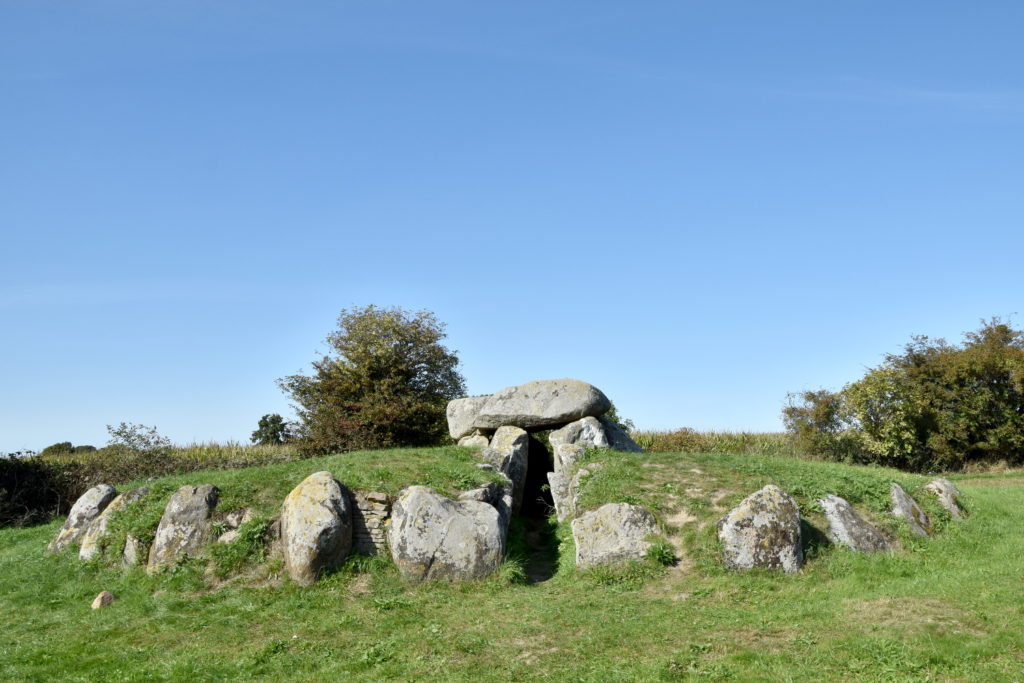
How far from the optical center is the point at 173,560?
16.2 metres

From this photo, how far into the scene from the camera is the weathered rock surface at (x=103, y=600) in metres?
15.3

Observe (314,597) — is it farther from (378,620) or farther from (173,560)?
(173,560)

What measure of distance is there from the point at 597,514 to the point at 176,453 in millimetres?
23011

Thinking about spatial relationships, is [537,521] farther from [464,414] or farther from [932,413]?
[932,413]

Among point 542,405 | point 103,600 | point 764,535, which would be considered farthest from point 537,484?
point 103,600

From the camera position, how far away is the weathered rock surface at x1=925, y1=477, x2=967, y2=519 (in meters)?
18.4

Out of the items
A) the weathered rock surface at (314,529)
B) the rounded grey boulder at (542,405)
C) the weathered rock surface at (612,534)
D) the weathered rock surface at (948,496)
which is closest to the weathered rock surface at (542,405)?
the rounded grey boulder at (542,405)

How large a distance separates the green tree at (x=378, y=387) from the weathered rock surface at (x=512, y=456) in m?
9.81

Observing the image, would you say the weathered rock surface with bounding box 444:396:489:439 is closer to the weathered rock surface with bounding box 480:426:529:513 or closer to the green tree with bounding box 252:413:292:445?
the weathered rock surface with bounding box 480:426:529:513

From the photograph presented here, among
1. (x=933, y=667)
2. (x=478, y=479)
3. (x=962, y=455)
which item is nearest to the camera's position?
(x=933, y=667)

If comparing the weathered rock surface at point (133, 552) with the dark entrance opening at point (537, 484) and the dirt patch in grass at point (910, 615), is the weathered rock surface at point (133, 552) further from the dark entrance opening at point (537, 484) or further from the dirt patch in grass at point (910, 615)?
the dirt patch in grass at point (910, 615)

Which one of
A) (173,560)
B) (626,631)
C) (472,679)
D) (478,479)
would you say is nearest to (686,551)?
(626,631)

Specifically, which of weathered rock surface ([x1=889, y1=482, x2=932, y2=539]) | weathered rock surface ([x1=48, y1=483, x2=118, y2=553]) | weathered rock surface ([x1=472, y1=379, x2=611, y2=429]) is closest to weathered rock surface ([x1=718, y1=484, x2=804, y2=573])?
weathered rock surface ([x1=889, y1=482, x2=932, y2=539])

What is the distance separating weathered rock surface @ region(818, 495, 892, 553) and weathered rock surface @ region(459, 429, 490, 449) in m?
8.95
